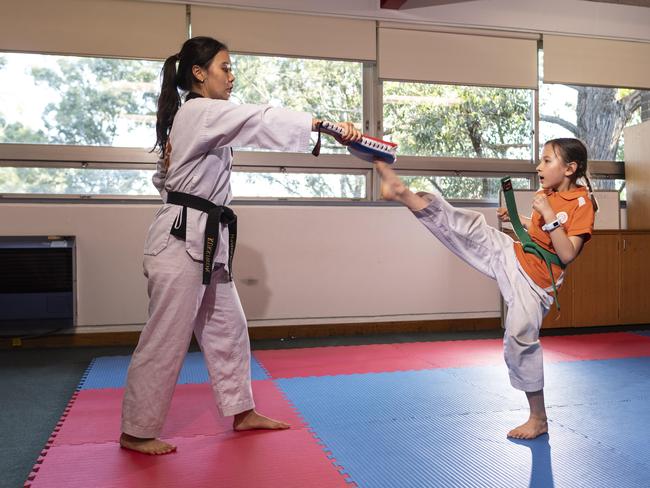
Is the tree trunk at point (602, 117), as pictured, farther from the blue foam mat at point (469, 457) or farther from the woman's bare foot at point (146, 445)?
the woman's bare foot at point (146, 445)

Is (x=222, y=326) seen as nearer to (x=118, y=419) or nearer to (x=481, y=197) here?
(x=118, y=419)

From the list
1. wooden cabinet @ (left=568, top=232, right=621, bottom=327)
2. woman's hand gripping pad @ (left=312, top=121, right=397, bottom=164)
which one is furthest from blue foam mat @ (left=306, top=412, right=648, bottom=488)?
wooden cabinet @ (left=568, top=232, right=621, bottom=327)

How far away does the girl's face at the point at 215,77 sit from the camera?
7.66 feet

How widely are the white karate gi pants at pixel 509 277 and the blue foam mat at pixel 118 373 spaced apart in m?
1.51

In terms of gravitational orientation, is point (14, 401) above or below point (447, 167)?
below

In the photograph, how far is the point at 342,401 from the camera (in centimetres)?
298

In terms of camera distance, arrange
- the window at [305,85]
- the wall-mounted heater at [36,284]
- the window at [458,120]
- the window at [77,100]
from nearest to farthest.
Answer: the wall-mounted heater at [36,284] < the window at [77,100] < the window at [305,85] < the window at [458,120]

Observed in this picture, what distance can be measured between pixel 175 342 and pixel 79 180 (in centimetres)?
289

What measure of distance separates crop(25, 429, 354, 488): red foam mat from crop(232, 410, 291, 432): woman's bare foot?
69 mm

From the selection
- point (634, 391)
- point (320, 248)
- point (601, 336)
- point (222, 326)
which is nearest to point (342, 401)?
point (222, 326)

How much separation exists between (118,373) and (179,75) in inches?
77.7

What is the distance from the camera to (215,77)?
234 cm

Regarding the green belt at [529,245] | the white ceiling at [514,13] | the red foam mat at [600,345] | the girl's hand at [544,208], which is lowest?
the red foam mat at [600,345]

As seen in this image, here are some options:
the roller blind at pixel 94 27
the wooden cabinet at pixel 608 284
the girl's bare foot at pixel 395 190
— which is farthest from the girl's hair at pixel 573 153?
the roller blind at pixel 94 27
